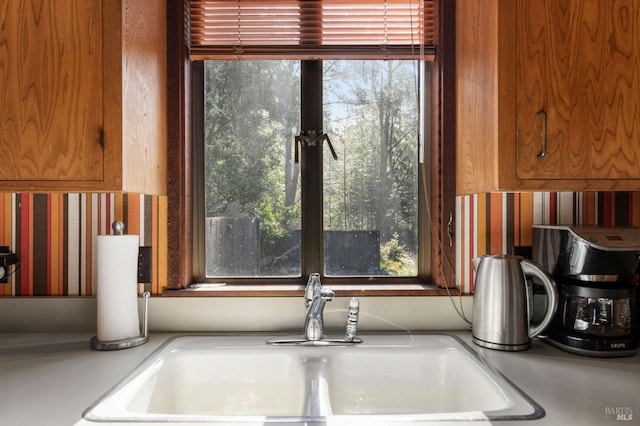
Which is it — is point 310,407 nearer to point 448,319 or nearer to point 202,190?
point 448,319

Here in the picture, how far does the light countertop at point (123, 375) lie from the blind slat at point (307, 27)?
39.6 inches

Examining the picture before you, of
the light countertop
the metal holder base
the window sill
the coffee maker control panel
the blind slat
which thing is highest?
the blind slat

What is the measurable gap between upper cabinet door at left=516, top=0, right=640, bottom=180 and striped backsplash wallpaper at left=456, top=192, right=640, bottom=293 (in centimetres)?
35

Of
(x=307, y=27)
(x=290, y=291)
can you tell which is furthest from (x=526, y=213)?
(x=307, y=27)

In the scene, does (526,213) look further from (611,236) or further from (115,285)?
(115,285)

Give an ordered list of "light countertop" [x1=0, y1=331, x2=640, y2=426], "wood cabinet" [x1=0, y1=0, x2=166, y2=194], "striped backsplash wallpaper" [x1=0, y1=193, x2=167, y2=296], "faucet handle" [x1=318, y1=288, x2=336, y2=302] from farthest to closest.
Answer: "striped backsplash wallpaper" [x1=0, y1=193, x2=167, y2=296] → "faucet handle" [x1=318, y1=288, x2=336, y2=302] → "wood cabinet" [x1=0, y1=0, x2=166, y2=194] → "light countertop" [x1=0, y1=331, x2=640, y2=426]

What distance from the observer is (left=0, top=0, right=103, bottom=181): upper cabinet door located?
3.60 feet

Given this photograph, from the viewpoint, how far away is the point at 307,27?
152cm

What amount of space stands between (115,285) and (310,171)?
74 cm

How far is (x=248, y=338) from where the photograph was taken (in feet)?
4.50

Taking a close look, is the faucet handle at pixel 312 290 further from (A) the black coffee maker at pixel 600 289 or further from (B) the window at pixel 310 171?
(A) the black coffee maker at pixel 600 289

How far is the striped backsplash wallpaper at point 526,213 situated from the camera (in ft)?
4.80

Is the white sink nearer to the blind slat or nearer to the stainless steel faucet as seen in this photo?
the stainless steel faucet

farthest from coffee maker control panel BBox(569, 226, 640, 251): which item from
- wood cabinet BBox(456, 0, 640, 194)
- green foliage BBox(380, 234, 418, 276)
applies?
green foliage BBox(380, 234, 418, 276)
